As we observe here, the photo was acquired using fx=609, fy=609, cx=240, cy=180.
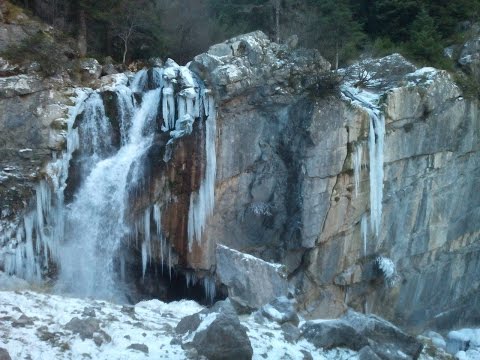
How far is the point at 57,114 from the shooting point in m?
13.4

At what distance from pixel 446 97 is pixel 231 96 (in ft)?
20.1

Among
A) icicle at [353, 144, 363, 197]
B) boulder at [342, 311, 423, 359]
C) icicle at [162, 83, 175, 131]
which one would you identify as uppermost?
icicle at [162, 83, 175, 131]

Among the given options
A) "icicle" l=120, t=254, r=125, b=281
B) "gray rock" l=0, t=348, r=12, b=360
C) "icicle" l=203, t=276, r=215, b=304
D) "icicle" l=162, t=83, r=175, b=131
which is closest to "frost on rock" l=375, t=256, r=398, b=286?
"icicle" l=203, t=276, r=215, b=304

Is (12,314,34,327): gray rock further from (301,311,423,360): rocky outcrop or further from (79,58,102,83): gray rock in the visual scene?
(79,58,102,83): gray rock

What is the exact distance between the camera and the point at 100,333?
7.31 meters

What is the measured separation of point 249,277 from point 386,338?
143 inches

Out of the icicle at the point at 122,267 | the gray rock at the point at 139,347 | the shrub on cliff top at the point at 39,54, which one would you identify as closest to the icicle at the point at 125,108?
the shrub on cliff top at the point at 39,54

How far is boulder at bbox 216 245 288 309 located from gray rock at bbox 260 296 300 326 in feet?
5.96

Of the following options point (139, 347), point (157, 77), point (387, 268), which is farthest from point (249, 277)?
point (157, 77)

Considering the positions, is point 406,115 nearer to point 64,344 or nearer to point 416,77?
point 416,77

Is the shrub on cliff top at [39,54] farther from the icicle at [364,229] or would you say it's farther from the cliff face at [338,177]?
the icicle at [364,229]

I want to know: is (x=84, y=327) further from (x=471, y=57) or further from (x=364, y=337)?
(x=471, y=57)

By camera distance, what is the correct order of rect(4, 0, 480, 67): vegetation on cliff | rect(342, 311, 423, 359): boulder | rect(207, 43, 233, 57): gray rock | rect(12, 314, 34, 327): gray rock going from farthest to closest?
rect(4, 0, 480, 67): vegetation on cliff < rect(207, 43, 233, 57): gray rock < rect(342, 311, 423, 359): boulder < rect(12, 314, 34, 327): gray rock

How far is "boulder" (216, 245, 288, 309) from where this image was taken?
38.3 ft
